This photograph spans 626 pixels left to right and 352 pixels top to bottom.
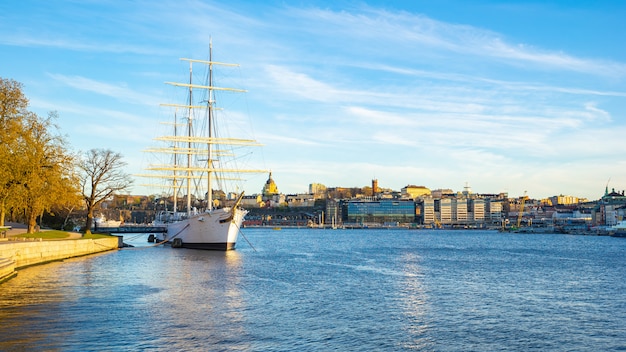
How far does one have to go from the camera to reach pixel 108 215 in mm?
185500

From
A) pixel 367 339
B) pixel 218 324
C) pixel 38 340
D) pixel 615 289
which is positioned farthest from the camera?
pixel 615 289

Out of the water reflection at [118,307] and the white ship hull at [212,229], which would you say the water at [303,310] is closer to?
the water reflection at [118,307]

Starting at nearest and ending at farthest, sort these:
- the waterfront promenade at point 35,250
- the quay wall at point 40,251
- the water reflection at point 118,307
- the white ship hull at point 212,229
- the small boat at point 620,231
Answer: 1. the water reflection at point 118,307
2. the waterfront promenade at point 35,250
3. the quay wall at point 40,251
4. the white ship hull at point 212,229
5. the small boat at point 620,231

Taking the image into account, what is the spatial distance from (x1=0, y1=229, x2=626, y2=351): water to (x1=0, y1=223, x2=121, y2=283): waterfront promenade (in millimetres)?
1159

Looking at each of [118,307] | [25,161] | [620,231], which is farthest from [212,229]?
[620,231]

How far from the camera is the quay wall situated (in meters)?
39.0

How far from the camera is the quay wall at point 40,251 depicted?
3896cm

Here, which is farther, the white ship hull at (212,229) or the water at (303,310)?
the white ship hull at (212,229)

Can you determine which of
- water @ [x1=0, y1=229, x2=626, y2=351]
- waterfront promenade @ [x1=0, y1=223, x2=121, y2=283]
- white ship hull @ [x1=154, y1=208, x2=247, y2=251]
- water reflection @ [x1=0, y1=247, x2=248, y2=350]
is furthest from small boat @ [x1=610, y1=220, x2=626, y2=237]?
water reflection @ [x1=0, y1=247, x2=248, y2=350]

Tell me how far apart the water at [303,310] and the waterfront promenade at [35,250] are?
1159mm

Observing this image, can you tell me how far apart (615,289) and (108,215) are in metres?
163

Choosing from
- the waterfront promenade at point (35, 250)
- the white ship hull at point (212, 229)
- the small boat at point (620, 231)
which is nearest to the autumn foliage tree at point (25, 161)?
the waterfront promenade at point (35, 250)

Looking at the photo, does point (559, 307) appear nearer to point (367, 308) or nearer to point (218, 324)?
point (367, 308)

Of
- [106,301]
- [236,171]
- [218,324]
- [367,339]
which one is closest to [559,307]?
[367,339]
